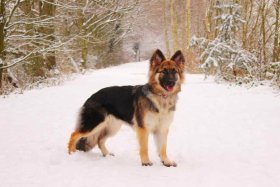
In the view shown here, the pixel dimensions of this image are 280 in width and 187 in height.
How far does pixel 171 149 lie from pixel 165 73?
156 cm

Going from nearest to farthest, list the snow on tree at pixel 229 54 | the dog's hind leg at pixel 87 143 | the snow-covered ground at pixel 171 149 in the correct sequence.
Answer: the snow-covered ground at pixel 171 149 < the dog's hind leg at pixel 87 143 < the snow on tree at pixel 229 54

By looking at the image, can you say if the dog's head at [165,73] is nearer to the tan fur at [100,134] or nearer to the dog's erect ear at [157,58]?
the dog's erect ear at [157,58]

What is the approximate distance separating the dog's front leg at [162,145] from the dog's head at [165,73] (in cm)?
59

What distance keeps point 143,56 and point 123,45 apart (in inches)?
118

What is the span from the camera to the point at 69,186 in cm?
400

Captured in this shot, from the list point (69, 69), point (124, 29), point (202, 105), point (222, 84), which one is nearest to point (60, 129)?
point (202, 105)

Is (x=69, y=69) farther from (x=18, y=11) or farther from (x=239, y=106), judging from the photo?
(x=239, y=106)

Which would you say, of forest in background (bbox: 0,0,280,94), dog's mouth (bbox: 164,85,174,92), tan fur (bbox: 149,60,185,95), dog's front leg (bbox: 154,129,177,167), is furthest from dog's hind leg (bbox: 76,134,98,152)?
forest in background (bbox: 0,0,280,94)

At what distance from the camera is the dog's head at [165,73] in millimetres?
4672

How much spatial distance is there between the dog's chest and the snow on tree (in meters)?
8.60

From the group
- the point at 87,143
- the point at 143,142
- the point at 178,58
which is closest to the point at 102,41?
the point at 87,143

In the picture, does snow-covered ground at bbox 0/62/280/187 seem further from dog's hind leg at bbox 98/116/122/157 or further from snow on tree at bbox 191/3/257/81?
snow on tree at bbox 191/3/257/81

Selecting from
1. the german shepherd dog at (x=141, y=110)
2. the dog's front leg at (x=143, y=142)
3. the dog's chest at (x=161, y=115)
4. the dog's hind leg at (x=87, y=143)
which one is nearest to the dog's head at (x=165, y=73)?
the german shepherd dog at (x=141, y=110)

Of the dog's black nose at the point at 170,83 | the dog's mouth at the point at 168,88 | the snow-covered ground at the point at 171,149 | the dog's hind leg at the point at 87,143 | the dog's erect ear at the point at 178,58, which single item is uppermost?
the dog's erect ear at the point at 178,58
